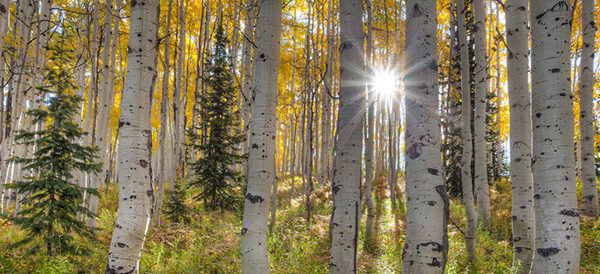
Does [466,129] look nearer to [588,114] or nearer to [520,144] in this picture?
[520,144]

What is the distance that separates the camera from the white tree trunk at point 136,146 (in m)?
2.88

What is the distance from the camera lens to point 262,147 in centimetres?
299

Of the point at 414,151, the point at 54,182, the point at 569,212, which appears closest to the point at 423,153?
the point at 414,151

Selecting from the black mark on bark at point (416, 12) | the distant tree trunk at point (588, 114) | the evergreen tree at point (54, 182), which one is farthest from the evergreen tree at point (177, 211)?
the distant tree trunk at point (588, 114)

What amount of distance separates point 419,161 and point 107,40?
691 cm

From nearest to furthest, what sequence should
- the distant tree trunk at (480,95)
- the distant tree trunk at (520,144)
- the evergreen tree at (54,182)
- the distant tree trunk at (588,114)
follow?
the distant tree trunk at (520,144)
the evergreen tree at (54,182)
the distant tree trunk at (480,95)
the distant tree trunk at (588,114)

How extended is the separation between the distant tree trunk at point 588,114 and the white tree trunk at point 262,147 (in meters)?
8.43

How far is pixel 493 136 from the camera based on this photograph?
37.3 ft

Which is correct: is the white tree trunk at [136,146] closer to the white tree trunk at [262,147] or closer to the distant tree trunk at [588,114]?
the white tree trunk at [262,147]

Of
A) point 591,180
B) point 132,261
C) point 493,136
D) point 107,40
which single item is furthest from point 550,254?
point 493,136

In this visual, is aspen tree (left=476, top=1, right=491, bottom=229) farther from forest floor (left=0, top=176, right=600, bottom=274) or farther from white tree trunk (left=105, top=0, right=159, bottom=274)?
white tree trunk (left=105, top=0, right=159, bottom=274)

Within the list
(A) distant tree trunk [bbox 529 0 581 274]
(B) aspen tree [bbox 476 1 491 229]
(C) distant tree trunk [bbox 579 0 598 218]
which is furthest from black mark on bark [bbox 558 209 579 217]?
(C) distant tree trunk [bbox 579 0 598 218]

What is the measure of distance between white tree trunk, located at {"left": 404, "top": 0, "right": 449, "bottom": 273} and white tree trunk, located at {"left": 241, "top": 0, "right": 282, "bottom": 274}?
1.37 metres

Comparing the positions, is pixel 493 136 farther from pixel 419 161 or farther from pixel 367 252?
pixel 419 161
